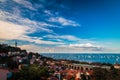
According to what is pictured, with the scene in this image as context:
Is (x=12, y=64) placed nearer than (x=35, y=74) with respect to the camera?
No

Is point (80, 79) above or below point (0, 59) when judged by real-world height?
below

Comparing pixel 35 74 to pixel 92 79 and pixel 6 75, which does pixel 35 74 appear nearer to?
pixel 6 75

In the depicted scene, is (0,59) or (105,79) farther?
(0,59)

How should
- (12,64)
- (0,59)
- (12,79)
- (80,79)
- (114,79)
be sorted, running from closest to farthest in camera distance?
(114,79) < (12,79) < (80,79) < (12,64) < (0,59)

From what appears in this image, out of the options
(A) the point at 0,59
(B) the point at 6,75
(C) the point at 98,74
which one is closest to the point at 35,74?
(B) the point at 6,75

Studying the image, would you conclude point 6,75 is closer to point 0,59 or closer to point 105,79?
point 105,79

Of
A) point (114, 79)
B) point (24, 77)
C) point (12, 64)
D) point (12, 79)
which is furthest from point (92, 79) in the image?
point (12, 64)

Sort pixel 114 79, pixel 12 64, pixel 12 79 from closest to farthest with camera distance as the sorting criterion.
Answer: pixel 114 79
pixel 12 79
pixel 12 64

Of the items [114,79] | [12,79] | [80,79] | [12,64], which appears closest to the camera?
[114,79]

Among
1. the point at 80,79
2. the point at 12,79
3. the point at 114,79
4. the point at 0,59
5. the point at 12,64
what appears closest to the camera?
the point at 114,79
